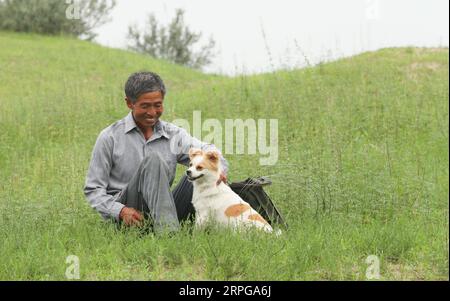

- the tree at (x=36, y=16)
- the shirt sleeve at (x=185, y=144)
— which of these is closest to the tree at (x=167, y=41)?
the tree at (x=36, y=16)

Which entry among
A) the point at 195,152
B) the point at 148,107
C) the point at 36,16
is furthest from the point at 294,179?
the point at 36,16

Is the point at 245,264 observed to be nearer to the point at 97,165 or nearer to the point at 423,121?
the point at 97,165

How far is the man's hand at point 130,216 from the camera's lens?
4379 millimetres

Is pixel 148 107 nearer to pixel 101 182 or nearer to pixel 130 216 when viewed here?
pixel 101 182

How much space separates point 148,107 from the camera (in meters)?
4.56

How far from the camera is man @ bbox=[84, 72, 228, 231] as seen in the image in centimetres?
431

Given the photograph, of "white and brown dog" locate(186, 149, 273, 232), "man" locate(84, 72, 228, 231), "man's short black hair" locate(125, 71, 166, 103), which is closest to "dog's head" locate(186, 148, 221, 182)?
"white and brown dog" locate(186, 149, 273, 232)

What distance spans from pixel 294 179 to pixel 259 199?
3.22 feet

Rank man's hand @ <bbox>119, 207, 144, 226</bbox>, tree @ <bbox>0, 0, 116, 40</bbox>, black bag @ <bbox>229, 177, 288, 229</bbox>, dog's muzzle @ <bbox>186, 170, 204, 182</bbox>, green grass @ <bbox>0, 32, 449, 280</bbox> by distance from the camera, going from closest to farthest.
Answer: green grass @ <bbox>0, 32, 449, 280</bbox> → dog's muzzle @ <bbox>186, 170, 204, 182</bbox> → man's hand @ <bbox>119, 207, 144, 226</bbox> → black bag @ <bbox>229, 177, 288, 229</bbox> → tree @ <bbox>0, 0, 116, 40</bbox>

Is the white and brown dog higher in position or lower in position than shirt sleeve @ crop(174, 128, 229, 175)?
lower

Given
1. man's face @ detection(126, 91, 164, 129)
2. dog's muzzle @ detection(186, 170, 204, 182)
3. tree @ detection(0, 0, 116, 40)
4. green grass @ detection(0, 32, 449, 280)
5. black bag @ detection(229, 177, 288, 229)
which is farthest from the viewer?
tree @ detection(0, 0, 116, 40)

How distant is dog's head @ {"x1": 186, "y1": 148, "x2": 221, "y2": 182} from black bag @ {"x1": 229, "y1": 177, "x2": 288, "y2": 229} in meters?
0.34

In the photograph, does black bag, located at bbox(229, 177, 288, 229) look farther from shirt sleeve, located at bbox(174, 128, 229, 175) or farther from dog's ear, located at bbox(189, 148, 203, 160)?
dog's ear, located at bbox(189, 148, 203, 160)

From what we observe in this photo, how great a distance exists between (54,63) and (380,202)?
503 inches
